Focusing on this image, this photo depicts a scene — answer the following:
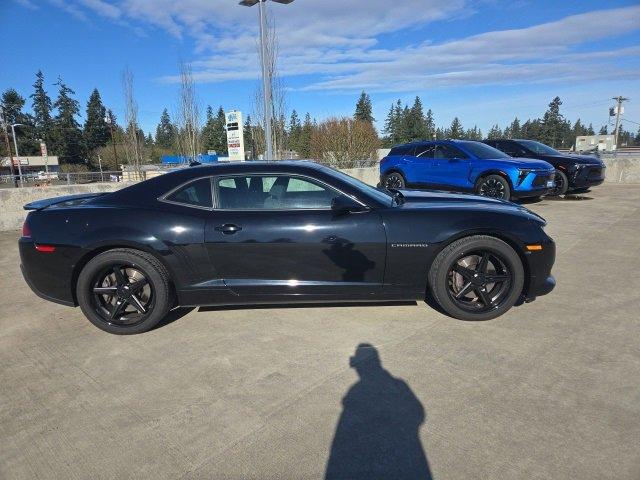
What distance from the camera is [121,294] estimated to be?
11.8ft

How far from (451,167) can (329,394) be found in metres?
8.23

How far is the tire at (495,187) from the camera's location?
29.8 ft

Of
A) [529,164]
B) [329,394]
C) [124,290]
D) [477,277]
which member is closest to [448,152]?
[529,164]

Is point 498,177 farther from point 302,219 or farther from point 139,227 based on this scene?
point 139,227

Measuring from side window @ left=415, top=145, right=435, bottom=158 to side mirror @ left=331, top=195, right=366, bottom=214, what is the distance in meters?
7.35

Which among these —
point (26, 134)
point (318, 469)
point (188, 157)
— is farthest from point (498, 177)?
point (26, 134)

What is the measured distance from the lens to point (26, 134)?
7638 centimetres

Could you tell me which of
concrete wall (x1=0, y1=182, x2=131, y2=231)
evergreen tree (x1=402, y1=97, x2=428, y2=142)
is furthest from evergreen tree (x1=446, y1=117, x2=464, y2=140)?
concrete wall (x1=0, y1=182, x2=131, y2=231)

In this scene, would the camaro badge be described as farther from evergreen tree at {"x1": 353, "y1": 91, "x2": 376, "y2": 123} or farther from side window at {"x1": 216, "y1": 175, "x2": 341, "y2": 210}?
evergreen tree at {"x1": 353, "y1": 91, "x2": 376, "y2": 123}

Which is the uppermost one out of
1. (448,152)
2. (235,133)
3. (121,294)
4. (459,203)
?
(235,133)

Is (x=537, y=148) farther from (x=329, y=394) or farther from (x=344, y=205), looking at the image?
(x=329, y=394)

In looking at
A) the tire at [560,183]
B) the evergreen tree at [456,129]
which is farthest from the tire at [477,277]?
the evergreen tree at [456,129]

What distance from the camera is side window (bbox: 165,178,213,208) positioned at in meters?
3.63

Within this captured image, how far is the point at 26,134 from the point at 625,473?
3729 inches
